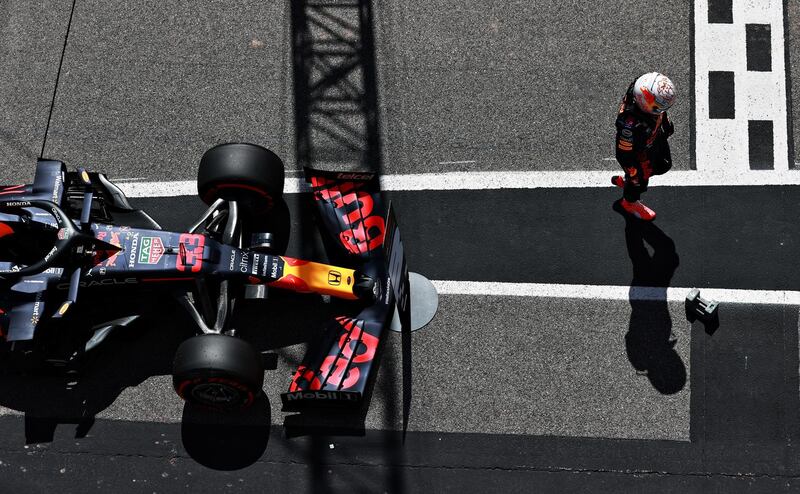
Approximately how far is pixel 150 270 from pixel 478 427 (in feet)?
10.4

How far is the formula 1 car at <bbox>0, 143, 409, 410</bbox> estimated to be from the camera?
6.54 metres

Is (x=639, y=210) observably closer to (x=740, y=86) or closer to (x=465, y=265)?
(x=465, y=265)

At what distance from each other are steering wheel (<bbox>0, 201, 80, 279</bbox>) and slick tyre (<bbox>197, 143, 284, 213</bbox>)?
49.2 inches

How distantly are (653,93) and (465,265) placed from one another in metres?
2.37

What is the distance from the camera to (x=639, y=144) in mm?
6715

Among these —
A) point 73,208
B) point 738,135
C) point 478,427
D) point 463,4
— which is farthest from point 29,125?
point 738,135

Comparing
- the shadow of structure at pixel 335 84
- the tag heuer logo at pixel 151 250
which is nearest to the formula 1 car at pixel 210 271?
the tag heuer logo at pixel 151 250

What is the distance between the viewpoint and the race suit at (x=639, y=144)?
6.61 m

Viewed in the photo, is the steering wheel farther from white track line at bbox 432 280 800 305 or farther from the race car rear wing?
white track line at bbox 432 280 800 305

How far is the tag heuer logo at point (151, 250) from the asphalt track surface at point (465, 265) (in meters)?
0.92

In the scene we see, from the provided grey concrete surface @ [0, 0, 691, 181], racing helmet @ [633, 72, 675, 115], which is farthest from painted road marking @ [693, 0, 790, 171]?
racing helmet @ [633, 72, 675, 115]

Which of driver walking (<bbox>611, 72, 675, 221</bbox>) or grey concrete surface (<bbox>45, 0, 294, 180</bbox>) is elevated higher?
grey concrete surface (<bbox>45, 0, 294, 180</bbox>)

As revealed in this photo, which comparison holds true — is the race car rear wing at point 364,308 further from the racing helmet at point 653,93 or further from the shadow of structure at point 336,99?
the racing helmet at point 653,93

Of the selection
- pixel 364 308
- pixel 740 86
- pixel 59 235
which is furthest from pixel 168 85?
pixel 740 86
